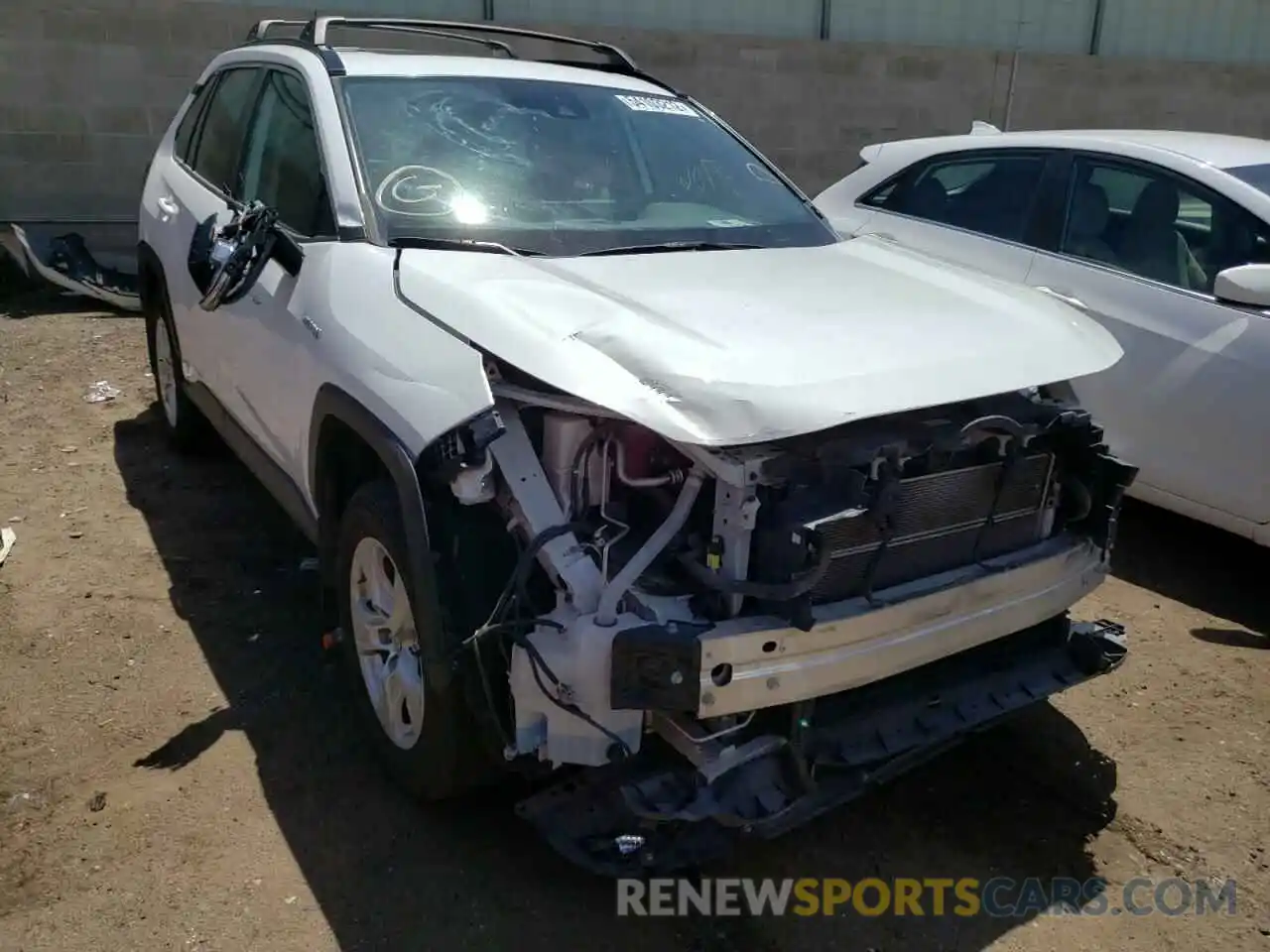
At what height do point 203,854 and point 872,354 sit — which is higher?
point 872,354

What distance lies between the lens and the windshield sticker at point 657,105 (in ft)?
13.9

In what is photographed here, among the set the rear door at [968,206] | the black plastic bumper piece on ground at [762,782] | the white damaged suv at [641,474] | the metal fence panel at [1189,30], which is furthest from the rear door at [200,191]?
the metal fence panel at [1189,30]

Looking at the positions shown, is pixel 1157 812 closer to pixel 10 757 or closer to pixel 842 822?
pixel 842 822

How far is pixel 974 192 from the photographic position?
5684 mm

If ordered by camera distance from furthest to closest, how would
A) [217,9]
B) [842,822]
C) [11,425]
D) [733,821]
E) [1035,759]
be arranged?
[217,9]
[11,425]
[1035,759]
[842,822]
[733,821]

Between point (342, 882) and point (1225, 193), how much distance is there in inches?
170

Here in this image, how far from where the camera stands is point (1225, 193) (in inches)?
185

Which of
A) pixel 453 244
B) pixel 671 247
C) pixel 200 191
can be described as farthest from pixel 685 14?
pixel 453 244

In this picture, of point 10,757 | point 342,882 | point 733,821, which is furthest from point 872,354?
point 10,757

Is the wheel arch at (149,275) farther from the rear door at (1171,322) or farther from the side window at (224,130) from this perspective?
the rear door at (1171,322)

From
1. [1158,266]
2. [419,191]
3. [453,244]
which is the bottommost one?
[1158,266]

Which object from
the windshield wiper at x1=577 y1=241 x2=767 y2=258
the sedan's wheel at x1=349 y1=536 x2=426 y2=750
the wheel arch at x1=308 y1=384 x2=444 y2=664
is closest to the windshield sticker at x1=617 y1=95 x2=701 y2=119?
the windshield wiper at x1=577 y1=241 x2=767 y2=258

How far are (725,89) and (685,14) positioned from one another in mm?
814

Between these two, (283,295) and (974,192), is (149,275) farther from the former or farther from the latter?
(974,192)
